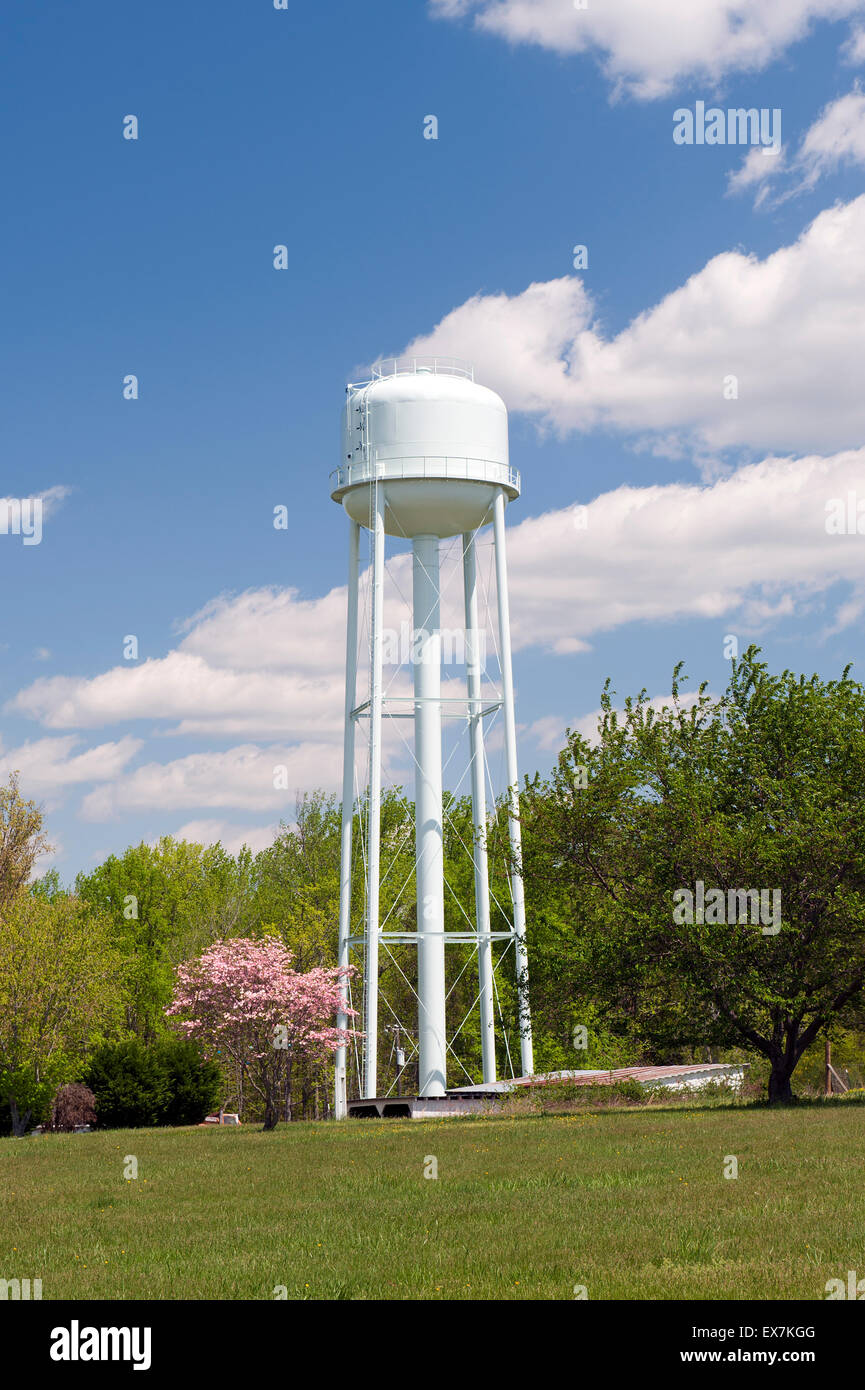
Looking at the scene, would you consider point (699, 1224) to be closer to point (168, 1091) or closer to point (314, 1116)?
point (168, 1091)

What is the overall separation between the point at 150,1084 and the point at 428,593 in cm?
1572

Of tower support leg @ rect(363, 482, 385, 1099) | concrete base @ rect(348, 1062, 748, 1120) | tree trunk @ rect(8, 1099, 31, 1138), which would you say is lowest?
tree trunk @ rect(8, 1099, 31, 1138)

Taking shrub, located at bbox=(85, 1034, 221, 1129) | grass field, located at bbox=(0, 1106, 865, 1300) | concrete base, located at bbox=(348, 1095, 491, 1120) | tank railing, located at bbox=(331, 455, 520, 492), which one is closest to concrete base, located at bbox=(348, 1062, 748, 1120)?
concrete base, located at bbox=(348, 1095, 491, 1120)

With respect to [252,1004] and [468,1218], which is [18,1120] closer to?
[252,1004]

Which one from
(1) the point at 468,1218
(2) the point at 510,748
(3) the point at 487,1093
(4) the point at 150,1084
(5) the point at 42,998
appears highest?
(2) the point at 510,748

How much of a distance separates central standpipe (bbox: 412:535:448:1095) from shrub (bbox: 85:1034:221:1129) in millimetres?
6434

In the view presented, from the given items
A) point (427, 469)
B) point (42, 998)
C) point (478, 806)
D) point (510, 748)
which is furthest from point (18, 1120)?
point (427, 469)

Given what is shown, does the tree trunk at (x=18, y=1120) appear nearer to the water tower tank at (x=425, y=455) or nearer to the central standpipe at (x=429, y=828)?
the central standpipe at (x=429, y=828)

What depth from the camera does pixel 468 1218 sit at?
14.5 meters

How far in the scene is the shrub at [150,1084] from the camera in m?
41.5

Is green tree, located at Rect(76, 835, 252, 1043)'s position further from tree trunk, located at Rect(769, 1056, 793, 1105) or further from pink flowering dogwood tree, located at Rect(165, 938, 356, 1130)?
tree trunk, located at Rect(769, 1056, 793, 1105)

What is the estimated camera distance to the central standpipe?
4253 centimetres

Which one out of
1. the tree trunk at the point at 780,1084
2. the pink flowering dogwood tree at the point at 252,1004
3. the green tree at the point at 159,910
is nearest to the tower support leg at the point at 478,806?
the pink flowering dogwood tree at the point at 252,1004

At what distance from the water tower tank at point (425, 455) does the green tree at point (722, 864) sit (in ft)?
36.5
